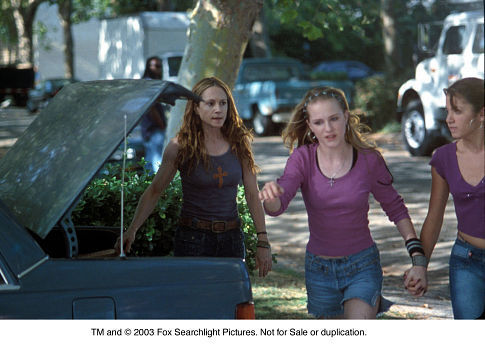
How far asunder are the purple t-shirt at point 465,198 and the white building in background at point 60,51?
52.5m

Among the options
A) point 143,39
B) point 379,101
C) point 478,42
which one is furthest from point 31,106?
point 478,42

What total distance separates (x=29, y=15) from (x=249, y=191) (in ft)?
133

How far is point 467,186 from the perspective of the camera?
11.6 ft

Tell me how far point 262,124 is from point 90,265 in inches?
718

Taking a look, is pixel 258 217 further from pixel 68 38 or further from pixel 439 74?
pixel 68 38

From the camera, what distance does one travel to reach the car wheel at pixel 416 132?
15.3 meters

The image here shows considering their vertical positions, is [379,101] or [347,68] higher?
[379,101]

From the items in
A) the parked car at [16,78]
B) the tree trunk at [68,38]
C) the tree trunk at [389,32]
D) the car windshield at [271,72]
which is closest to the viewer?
the car windshield at [271,72]

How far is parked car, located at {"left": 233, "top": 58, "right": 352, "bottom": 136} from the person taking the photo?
20.3 metres

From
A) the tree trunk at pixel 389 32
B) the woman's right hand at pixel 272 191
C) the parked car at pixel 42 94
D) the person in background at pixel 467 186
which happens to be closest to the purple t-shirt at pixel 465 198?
the person in background at pixel 467 186

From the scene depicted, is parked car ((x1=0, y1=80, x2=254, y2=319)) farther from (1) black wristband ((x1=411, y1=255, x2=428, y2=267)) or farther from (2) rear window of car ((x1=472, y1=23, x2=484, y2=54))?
(2) rear window of car ((x1=472, y1=23, x2=484, y2=54))

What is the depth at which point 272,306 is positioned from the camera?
20.4ft

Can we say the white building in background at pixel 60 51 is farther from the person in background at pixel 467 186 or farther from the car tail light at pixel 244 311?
the car tail light at pixel 244 311

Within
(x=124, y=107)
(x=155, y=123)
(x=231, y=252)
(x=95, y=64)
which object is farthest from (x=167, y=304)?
(x=95, y=64)
